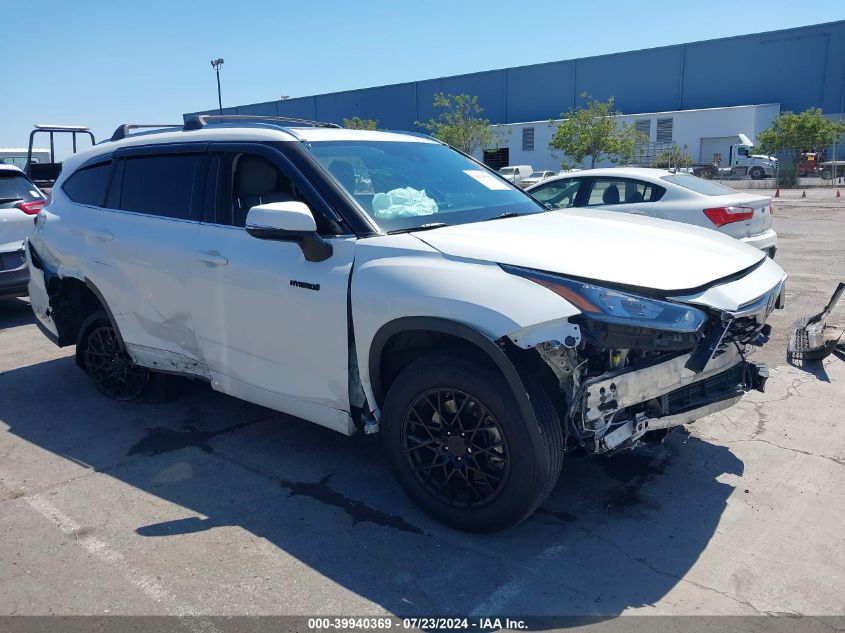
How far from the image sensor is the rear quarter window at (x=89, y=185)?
5207 millimetres

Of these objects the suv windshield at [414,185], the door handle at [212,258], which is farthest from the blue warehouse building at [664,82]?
the door handle at [212,258]

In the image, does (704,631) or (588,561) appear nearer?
(704,631)

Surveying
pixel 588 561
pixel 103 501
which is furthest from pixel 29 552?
pixel 588 561

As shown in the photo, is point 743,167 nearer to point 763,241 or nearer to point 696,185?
point 696,185

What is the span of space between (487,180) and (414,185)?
0.72m

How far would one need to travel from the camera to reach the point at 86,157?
17.8ft

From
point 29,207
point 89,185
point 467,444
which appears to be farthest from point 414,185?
point 29,207

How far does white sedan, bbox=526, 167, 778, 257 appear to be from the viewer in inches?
333

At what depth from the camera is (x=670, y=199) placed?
28.7ft

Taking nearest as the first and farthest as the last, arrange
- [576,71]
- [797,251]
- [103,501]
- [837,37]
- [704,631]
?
[704,631], [103,501], [797,251], [837,37], [576,71]

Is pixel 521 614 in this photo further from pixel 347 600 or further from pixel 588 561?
pixel 347 600

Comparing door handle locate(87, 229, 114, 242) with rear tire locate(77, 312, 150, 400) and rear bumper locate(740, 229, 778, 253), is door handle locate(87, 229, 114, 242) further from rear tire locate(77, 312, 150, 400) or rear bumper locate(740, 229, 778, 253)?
rear bumper locate(740, 229, 778, 253)

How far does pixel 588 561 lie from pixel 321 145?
8.82ft

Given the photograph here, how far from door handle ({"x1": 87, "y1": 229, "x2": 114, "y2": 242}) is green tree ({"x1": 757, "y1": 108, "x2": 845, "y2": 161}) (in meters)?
43.4
